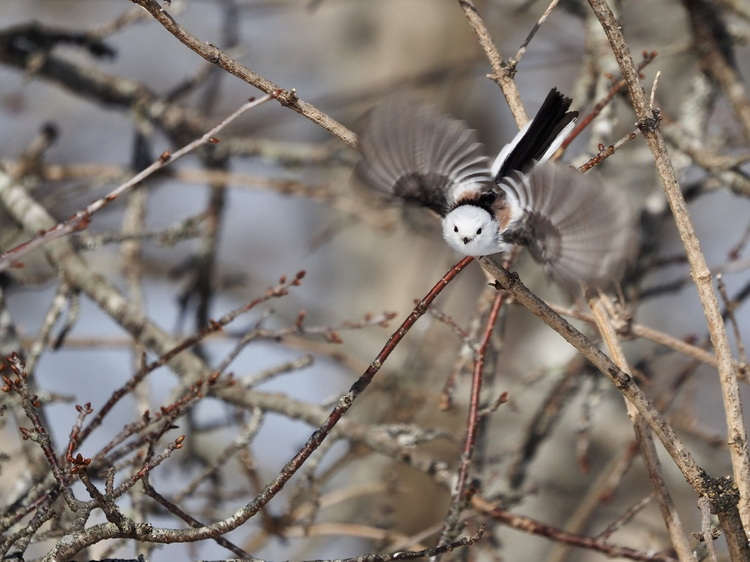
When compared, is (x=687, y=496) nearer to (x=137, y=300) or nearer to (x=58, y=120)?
(x=137, y=300)

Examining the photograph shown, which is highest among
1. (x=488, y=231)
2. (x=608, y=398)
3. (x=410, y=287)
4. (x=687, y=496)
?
(x=410, y=287)

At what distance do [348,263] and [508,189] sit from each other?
3535mm

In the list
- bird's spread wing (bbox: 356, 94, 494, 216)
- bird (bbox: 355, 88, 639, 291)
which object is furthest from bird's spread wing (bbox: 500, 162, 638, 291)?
bird's spread wing (bbox: 356, 94, 494, 216)

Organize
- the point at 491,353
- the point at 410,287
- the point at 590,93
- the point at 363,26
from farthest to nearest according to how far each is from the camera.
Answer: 1. the point at 363,26
2. the point at 410,287
3. the point at 590,93
4. the point at 491,353

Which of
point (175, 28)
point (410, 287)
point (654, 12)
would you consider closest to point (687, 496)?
point (410, 287)

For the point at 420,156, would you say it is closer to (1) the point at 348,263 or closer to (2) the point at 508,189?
(2) the point at 508,189

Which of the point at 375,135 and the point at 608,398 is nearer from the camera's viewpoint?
the point at 375,135

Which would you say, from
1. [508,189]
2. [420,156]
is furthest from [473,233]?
[420,156]

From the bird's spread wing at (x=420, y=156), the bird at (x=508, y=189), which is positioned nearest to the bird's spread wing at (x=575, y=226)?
the bird at (x=508, y=189)

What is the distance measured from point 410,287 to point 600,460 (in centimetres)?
152

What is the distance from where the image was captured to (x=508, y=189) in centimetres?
157

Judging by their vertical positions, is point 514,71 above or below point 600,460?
below

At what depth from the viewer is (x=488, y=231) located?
1503 millimetres

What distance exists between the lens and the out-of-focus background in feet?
7.37
